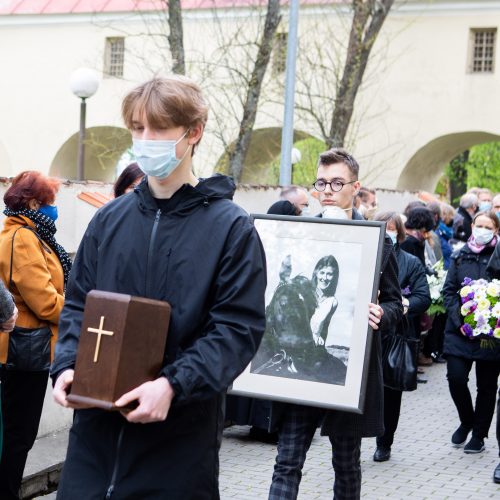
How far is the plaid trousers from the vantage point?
220 inches

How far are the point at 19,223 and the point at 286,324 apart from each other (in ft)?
5.31

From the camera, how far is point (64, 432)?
26.4 feet

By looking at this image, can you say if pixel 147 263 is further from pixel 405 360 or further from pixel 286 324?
pixel 405 360

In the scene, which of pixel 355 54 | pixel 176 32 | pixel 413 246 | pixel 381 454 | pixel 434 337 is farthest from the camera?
pixel 355 54

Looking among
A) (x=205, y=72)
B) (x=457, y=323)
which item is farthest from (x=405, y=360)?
(x=205, y=72)

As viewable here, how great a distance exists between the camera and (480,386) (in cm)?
904

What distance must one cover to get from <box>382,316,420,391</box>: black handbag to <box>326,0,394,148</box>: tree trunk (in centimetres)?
1824

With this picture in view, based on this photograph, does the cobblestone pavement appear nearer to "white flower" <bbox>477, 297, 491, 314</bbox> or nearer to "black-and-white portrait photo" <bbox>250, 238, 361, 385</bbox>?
"white flower" <bbox>477, 297, 491, 314</bbox>

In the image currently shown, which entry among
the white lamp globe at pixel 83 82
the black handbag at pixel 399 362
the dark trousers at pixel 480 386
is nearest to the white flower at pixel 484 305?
the dark trousers at pixel 480 386

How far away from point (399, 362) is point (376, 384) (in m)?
2.42

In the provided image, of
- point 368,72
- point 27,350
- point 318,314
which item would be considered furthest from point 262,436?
point 368,72

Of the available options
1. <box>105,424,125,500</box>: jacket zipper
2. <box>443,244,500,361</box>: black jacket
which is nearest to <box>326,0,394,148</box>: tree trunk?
<box>443,244,500,361</box>: black jacket

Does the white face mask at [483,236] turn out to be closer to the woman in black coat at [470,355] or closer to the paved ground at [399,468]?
the woman in black coat at [470,355]

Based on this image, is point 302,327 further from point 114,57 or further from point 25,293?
point 114,57
